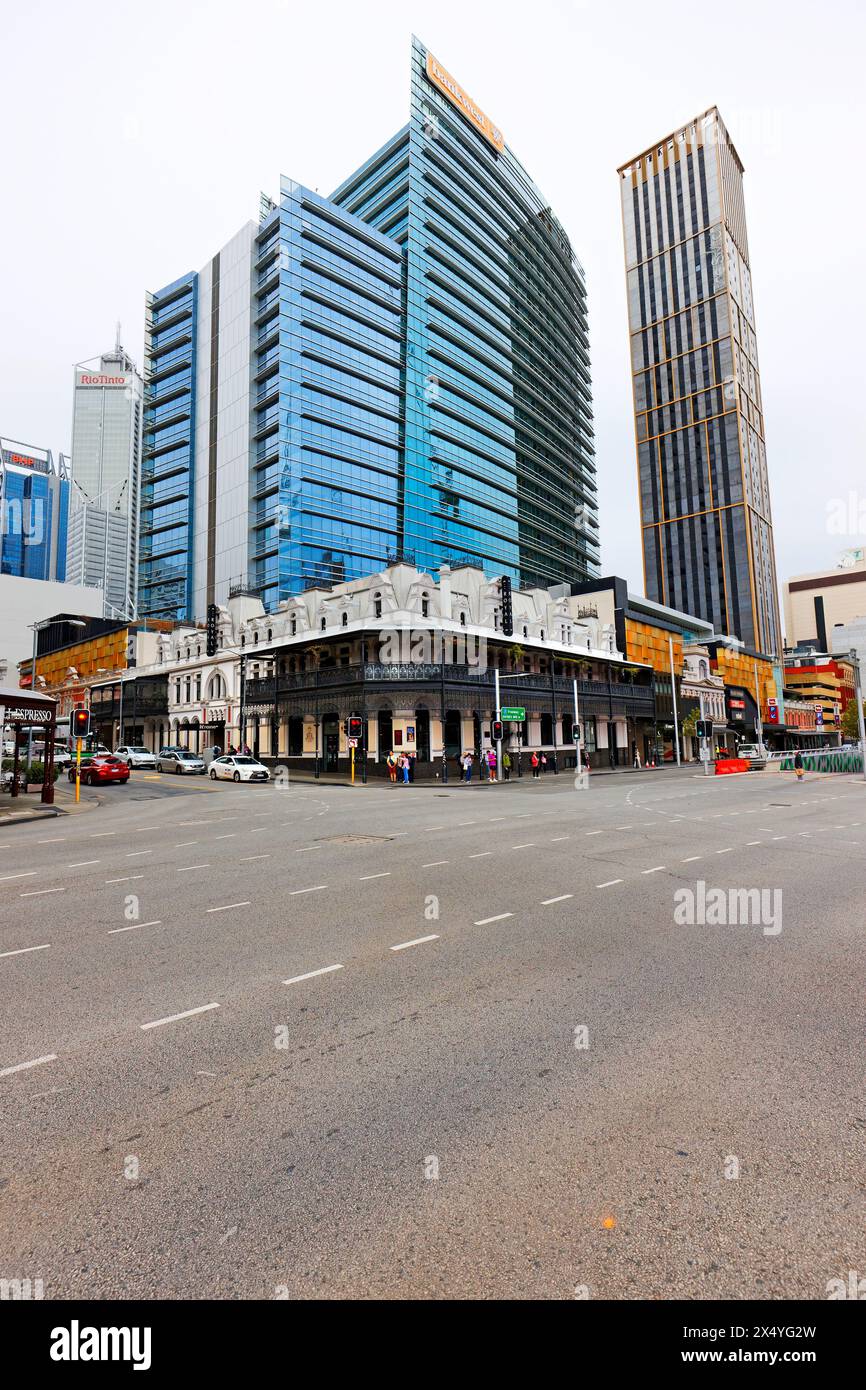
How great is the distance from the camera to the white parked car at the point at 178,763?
44719 mm

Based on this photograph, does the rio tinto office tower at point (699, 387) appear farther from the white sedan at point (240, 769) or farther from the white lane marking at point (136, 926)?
the white lane marking at point (136, 926)

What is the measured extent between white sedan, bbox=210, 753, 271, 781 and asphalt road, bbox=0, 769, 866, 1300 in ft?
→ 98.9

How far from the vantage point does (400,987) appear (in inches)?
211

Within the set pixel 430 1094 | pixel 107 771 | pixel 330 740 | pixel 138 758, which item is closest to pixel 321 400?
pixel 138 758

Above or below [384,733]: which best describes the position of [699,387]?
above

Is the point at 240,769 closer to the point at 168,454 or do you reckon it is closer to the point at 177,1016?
the point at 177,1016

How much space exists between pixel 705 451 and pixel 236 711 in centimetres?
11338

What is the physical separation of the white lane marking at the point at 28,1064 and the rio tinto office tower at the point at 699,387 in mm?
120693

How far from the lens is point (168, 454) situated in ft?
325

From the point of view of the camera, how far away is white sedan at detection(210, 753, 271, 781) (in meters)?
38.2

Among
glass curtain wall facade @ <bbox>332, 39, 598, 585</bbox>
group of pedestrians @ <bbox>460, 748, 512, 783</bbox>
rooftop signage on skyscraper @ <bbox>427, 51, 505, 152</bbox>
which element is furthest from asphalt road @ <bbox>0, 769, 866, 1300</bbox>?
rooftop signage on skyscraper @ <bbox>427, 51, 505, 152</bbox>

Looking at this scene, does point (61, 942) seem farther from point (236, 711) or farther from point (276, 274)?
point (276, 274)

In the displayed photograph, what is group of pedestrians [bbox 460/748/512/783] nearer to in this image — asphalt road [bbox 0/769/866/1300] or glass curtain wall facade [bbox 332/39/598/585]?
asphalt road [bbox 0/769/866/1300]

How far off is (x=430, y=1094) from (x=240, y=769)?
120 ft
